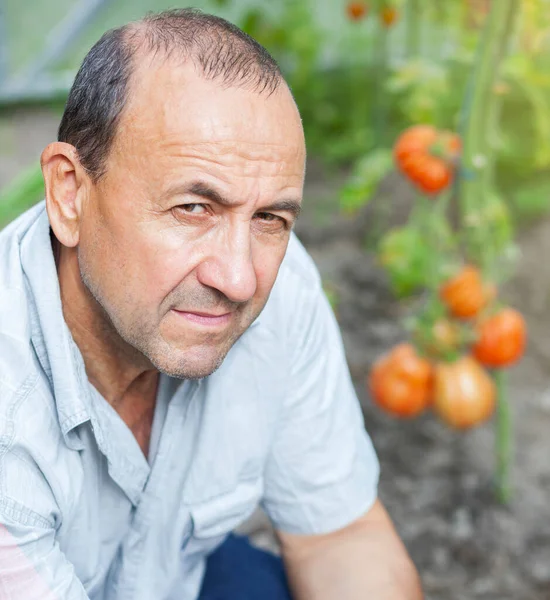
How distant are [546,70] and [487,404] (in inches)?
64.0

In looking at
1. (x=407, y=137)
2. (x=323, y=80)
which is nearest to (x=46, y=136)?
(x=323, y=80)

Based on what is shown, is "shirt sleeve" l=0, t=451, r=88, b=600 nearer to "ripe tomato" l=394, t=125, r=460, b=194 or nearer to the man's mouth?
the man's mouth

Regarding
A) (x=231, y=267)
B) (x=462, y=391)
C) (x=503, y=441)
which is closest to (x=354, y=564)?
(x=231, y=267)

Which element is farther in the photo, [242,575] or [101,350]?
[242,575]

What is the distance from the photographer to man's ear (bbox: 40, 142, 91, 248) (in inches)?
54.4

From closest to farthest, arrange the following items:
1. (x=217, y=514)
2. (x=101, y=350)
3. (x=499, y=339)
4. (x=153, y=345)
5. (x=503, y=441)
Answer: (x=153, y=345) → (x=101, y=350) → (x=217, y=514) → (x=499, y=339) → (x=503, y=441)

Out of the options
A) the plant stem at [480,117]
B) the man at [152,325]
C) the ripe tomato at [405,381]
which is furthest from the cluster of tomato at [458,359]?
the man at [152,325]

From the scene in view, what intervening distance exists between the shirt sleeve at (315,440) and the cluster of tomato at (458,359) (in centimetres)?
76

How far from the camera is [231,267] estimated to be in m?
1.32

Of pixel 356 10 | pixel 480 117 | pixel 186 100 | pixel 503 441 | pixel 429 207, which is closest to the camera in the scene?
pixel 186 100

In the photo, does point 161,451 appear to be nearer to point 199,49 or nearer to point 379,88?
point 199,49

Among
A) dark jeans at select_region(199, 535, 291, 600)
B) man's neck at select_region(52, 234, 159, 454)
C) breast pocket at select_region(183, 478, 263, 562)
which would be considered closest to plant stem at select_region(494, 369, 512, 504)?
dark jeans at select_region(199, 535, 291, 600)

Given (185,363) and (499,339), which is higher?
(185,363)

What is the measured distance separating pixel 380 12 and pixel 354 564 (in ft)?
8.25
